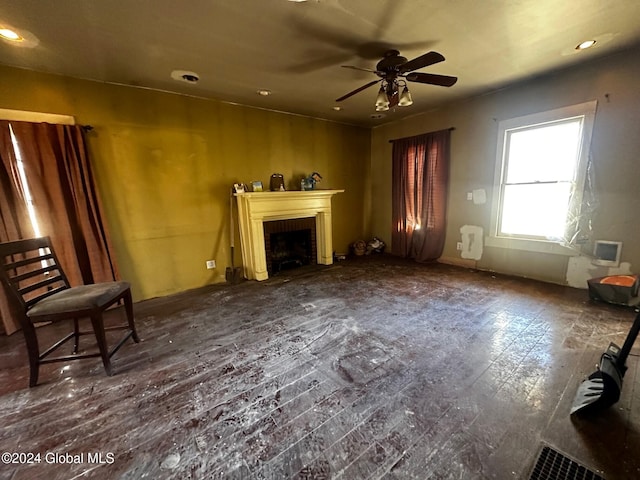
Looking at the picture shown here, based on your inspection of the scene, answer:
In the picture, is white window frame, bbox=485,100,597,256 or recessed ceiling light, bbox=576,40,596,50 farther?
white window frame, bbox=485,100,597,256

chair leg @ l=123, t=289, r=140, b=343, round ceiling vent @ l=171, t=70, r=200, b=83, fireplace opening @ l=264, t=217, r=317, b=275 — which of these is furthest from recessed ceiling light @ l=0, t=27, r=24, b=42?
fireplace opening @ l=264, t=217, r=317, b=275

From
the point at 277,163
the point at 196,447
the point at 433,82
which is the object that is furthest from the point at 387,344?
the point at 277,163

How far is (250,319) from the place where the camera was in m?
2.62

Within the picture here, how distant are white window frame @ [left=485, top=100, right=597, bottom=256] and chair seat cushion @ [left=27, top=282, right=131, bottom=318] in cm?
448

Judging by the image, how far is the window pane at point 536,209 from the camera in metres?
Result: 3.14

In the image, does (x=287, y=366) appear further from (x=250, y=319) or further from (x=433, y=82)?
(x=433, y=82)

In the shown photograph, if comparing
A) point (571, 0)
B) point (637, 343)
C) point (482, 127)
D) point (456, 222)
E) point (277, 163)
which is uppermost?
point (571, 0)

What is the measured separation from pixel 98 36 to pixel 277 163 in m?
2.41

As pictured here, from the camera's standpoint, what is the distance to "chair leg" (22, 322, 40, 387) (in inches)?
65.8

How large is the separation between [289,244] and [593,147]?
4060 millimetres

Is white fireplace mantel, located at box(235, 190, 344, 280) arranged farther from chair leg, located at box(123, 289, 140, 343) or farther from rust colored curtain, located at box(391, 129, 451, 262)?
chair leg, located at box(123, 289, 140, 343)

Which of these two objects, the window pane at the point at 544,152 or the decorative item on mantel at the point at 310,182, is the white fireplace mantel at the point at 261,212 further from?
the window pane at the point at 544,152

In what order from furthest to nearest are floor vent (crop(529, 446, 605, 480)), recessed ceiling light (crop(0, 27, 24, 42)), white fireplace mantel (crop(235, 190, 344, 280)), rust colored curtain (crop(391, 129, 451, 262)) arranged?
rust colored curtain (crop(391, 129, 451, 262)) < white fireplace mantel (crop(235, 190, 344, 280)) < recessed ceiling light (crop(0, 27, 24, 42)) < floor vent (crop(529, 446, 605, 480))

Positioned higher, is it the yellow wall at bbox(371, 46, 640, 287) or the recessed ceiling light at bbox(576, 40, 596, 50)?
the recessed ceiling light at bbox(576, 40, 596, 50)
